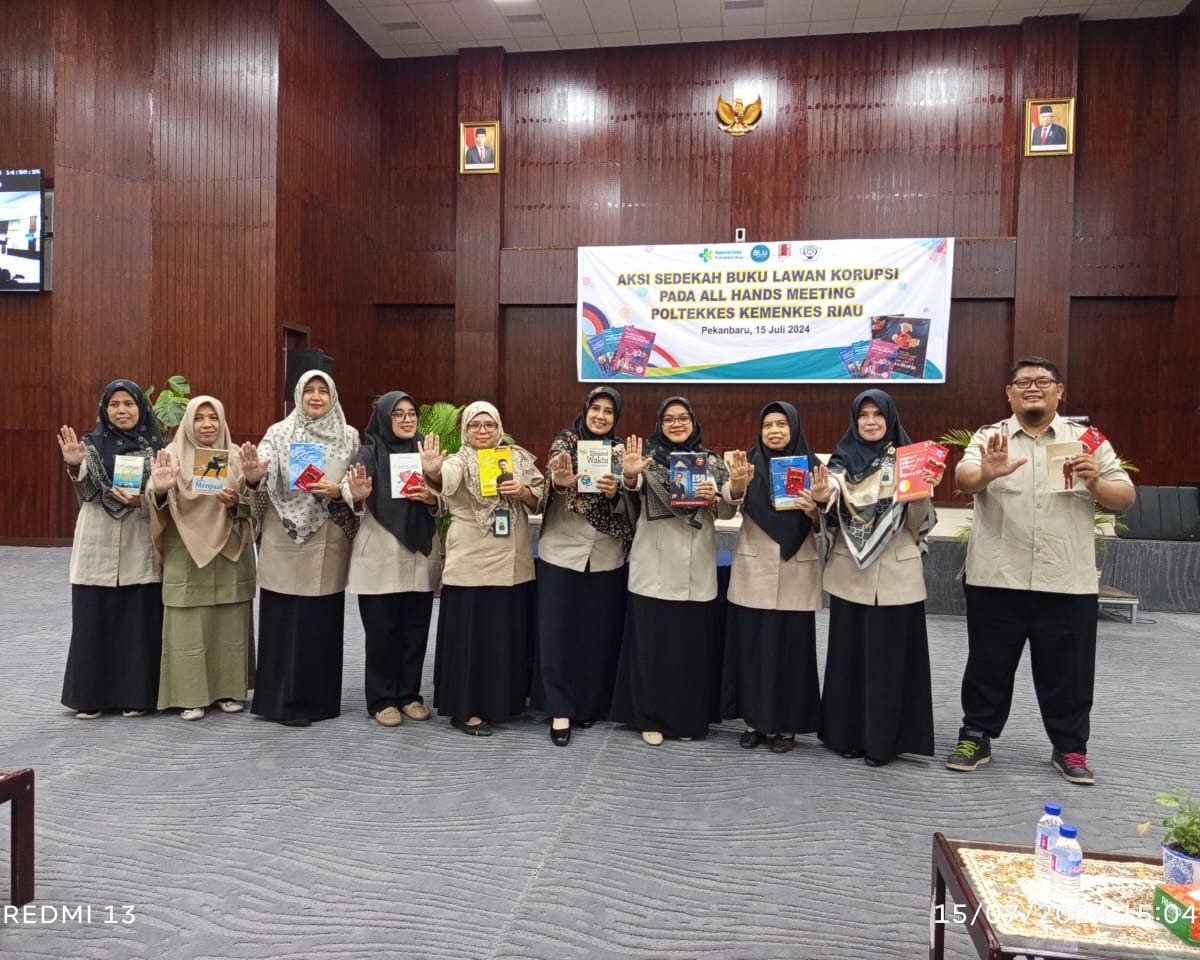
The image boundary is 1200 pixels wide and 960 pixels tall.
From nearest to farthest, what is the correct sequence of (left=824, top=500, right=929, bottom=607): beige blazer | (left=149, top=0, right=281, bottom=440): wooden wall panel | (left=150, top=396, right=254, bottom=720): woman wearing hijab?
(left=824, top=500, right=929, bottom=607): beige blazer < (left=150, top=396, right=254, bottom=720): woman wearing hijab < (left=149, top=0, right=281, bottom=440): wooden wall panel

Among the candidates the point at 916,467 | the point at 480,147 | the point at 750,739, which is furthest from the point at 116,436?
the point at 480,147

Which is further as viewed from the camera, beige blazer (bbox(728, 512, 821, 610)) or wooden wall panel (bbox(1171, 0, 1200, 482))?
wooden wall panel (bbox(1171, 0, 1200, 482))

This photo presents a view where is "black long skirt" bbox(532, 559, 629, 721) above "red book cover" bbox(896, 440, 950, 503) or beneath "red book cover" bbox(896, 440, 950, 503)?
beneath

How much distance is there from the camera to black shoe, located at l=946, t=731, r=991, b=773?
10.1 feet

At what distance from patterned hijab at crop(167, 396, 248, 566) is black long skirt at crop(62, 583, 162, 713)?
309mm

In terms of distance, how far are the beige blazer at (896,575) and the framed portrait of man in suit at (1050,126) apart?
7.17 metres

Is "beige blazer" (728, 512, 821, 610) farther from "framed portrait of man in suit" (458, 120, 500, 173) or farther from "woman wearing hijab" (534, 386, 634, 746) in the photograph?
"framed portrait of man in suit" (458, 120, 500, 173)

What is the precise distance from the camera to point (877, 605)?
10.2 ft

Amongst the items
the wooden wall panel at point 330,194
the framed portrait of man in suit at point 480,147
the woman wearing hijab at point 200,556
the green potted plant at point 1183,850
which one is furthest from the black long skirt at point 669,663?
the framed portrait of man in suit at point 480,147

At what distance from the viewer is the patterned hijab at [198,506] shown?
134 inches

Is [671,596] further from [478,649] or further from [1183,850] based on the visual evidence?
[1183,850]

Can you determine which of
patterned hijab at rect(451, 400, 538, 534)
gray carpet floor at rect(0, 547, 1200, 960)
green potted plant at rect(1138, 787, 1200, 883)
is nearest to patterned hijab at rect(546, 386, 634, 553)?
patterned hijab at rect(451, 400, 538, 534)

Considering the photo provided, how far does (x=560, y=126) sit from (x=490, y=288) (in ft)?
6.52

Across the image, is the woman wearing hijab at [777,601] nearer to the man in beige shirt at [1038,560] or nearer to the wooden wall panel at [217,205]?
the man in beige shirt at [1038,560]
